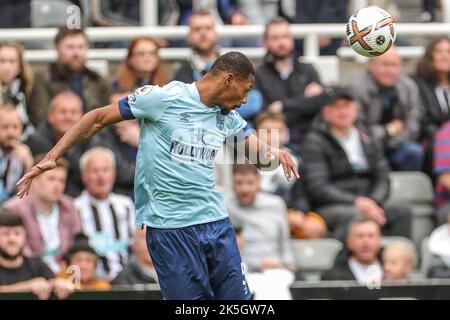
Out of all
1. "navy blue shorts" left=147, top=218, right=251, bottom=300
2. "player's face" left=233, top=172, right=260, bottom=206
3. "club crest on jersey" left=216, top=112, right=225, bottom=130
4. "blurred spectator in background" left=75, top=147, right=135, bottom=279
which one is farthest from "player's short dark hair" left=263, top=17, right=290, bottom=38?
"navy blue shorts" left=147, top=218, right=251, bottom=300

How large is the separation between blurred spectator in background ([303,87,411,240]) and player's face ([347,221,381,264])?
2.01ft

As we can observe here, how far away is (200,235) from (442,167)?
4.71 metres

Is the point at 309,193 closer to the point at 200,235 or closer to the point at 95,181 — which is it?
the point at 95,181

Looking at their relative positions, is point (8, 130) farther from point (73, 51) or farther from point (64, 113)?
point (73, 51)

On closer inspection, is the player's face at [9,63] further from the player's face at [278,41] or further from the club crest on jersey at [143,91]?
the club crest on jersey at [143,91]

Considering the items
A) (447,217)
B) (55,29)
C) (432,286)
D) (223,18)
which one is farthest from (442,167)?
(55,29)

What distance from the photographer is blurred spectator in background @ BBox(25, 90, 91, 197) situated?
44.0 feet

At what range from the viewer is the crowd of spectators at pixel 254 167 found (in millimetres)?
12664

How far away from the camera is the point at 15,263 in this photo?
12156 millimetres

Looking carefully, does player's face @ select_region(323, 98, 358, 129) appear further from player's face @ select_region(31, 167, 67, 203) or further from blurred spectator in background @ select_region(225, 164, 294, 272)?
player's face @ select_region(31, 167, 67, 203)

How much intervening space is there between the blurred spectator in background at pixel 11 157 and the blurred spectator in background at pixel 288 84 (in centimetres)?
255

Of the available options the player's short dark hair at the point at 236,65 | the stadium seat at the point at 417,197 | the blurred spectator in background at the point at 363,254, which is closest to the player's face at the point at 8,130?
the blurred spectator in background at the point at 363,254

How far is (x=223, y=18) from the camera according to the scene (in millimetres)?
15633

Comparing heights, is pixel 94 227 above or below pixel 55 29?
below
